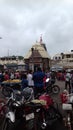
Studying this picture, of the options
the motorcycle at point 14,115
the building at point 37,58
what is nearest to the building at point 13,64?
the building at point 37,58

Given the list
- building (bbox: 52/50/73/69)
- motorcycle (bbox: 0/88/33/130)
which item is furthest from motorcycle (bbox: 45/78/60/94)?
building (bbox: 52/50/73/69)

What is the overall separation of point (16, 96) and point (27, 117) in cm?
110

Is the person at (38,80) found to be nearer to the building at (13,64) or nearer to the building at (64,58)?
the building at (13,64)

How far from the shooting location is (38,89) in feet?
49.6

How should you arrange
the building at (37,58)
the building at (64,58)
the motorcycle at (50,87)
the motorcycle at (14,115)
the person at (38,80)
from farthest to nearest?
the building at (64,58)
the building at (37,58)
the motorcycle at (50,87)
the person at (38,80)
the motorcycle at (14,115)

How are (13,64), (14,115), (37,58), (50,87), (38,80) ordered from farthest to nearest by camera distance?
(13,64) < (37,58) < (50,87) < (38,80) < (14,115)

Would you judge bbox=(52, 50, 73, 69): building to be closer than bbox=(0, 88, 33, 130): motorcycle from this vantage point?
No

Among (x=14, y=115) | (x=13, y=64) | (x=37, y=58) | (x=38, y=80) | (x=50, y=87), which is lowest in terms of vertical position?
(x=13, y=64)

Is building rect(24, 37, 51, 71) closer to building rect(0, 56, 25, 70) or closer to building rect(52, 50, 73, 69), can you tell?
building rect(0, 56, 25, 70)

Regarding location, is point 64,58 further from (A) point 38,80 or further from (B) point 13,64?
(A) point 38,80

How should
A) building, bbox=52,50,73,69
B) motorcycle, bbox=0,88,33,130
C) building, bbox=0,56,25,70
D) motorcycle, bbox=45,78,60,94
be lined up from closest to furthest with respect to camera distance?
1. motorcycle, bbox=0,88,33,130
2. motorcycle, bbox=45,78,60,94
3. building, bbox=0,56,25,70
4. building, bbox=52,50,73,69

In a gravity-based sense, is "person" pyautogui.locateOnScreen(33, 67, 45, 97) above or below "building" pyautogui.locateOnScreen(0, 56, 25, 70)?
above

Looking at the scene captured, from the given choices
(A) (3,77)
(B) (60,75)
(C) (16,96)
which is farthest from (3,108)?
(B) (60,75)

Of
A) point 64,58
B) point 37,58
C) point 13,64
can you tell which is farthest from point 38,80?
point 64,58
